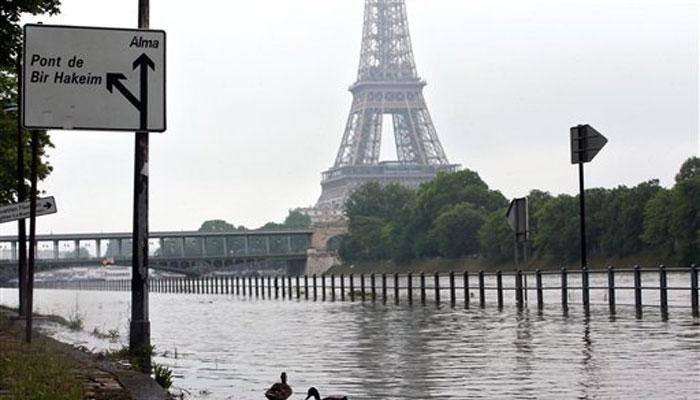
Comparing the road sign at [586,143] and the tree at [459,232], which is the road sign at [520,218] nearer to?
the road sign at [586,143]

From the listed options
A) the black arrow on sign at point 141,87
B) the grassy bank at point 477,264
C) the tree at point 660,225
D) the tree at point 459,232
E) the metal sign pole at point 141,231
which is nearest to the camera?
the black arrow on sign at point 141,87

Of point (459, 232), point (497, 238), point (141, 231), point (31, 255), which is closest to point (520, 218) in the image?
point (31, 255)

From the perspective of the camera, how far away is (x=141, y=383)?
13.1 meters

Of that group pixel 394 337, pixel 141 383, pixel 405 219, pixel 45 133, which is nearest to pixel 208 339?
pixel 394 337

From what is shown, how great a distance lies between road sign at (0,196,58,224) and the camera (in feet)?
75.3

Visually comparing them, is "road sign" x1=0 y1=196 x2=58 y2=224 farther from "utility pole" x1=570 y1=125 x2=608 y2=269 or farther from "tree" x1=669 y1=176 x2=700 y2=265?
"tree" x1=669 y1=176 x2=700 y2=265

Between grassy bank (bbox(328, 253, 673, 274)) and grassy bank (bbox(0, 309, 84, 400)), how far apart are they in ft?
294

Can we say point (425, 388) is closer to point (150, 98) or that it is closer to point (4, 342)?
point (150, 98)

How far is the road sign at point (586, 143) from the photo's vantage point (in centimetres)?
3312

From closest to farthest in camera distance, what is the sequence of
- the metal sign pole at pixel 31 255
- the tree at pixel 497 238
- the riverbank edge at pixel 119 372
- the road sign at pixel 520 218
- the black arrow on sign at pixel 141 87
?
the riverbank edge at pixel 119 372, the black arrow on sign at pixel 141 87, the metal sign pole at pixel 31 255, the road sign at pixel 520 218, the tree at pixel 497 238

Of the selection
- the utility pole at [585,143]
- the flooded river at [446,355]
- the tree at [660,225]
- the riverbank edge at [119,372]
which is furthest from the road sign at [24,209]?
the tree at [660,225]

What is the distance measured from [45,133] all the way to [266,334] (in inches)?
578

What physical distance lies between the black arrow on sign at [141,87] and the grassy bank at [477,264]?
92.3 m

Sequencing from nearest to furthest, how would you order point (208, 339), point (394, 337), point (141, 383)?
point (141, 383)
point (394, 337)
point (208, 339)
